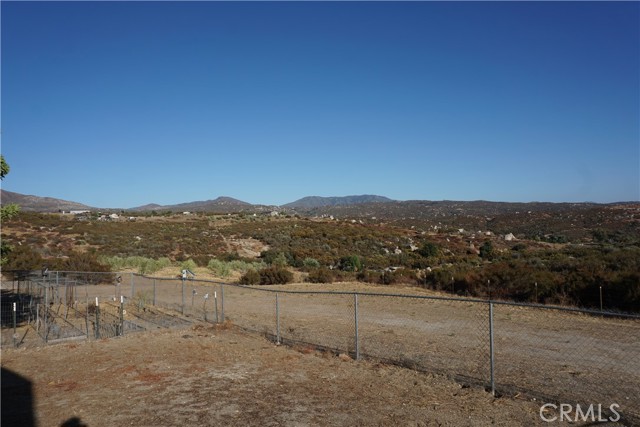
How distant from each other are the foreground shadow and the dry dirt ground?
2cm

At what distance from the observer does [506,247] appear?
5034cm

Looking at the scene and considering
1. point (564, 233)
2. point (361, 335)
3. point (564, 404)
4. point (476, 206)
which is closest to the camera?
point (564, 404)

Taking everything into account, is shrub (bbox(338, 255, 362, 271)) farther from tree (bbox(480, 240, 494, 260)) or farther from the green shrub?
tree (bbox(480, 240, 494, 260))

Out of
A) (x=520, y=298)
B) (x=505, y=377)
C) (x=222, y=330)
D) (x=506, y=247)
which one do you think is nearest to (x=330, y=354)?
(x=505, y=377)

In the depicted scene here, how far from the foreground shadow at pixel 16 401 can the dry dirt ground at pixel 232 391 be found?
0.08 feet

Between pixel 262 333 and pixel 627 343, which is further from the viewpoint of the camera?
pixel 262 333

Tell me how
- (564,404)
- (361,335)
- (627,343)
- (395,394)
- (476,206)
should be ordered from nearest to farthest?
(564,404)
(395,394)
(627,343)
(361,335)
(476,206)

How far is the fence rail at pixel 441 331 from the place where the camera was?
9094mm

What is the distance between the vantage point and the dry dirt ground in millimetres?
7422

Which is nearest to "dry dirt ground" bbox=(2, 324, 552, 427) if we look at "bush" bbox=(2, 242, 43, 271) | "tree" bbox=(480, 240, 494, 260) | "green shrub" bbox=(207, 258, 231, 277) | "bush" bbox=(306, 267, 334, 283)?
"bush" bbox=(2, 242, 43, 271)

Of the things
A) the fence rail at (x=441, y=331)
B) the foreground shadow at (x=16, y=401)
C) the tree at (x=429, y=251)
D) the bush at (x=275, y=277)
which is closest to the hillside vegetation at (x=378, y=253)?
the bush at (x=275, y=277)

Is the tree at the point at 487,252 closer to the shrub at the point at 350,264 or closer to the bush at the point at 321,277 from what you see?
the shrub at the point at 350,264

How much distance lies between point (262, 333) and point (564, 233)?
2220 inches

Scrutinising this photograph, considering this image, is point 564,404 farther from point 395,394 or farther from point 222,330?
point 222,330
